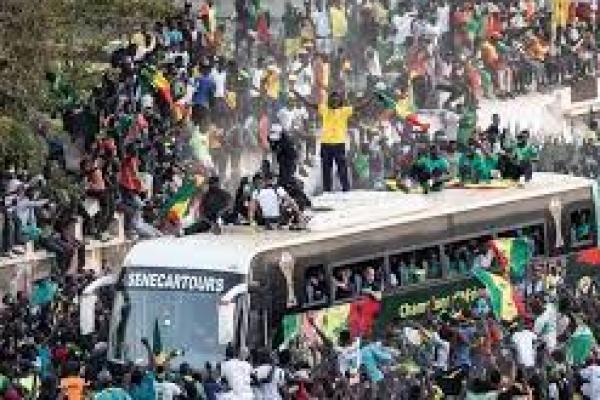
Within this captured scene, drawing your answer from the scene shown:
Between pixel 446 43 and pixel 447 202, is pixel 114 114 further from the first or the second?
pixel 446 43

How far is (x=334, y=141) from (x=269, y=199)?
194 inches

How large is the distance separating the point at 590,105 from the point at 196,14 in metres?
10.1

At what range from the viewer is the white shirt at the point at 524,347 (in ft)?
80.8

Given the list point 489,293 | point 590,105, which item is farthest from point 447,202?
point 590,105

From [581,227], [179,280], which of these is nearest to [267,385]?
[179,280]

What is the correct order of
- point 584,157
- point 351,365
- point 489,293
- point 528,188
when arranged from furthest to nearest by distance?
1. point 584,157
2. point 528,188
3. point 489,293
4. point 351,365

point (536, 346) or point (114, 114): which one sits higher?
point (114, 114)

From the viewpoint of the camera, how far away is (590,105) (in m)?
42.0

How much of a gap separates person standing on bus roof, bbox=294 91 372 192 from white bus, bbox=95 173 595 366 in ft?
8.41

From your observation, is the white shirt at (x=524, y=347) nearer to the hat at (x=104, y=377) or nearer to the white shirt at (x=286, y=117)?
the hat at (x=104, y=377)

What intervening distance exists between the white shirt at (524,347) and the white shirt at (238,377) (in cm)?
340

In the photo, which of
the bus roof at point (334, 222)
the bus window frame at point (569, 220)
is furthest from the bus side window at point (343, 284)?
the bus window frame at point (569, 220)

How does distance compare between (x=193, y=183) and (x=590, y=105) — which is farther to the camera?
(x=590, y=105)

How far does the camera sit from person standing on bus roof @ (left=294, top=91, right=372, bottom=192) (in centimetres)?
3041
